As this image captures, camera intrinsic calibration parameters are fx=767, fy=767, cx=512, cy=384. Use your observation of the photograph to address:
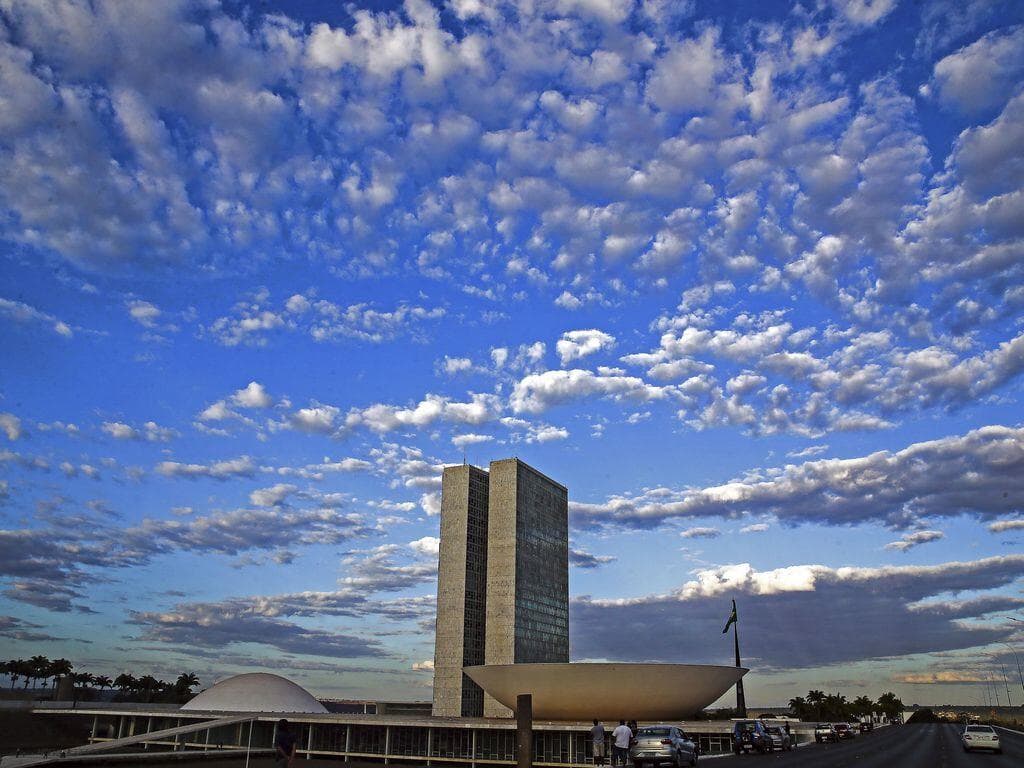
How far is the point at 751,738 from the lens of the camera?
186ft

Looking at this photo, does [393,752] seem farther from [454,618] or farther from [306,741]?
[454,618]

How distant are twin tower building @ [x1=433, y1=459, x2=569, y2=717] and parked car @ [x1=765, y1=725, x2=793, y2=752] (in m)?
87.5

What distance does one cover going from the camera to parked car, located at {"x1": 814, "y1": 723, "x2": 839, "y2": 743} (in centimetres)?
8544

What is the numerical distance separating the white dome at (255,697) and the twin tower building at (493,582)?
28.8m

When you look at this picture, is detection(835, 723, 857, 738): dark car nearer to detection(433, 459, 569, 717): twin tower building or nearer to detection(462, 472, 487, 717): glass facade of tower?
detection(433, 459, 569, 717): twin tower building

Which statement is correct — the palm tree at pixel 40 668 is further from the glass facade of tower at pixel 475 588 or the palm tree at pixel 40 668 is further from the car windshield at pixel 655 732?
the car windshield at pixel 655 732

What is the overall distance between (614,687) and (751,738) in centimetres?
3469

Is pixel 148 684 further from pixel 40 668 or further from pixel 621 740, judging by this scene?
pixel 621 740

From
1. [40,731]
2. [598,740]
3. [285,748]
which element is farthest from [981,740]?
[40,731]

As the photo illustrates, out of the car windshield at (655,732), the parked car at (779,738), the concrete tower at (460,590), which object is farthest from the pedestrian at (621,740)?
the concrete tower at (460,590)

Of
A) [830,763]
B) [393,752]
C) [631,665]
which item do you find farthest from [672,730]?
[393,752]

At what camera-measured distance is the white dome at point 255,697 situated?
116438mm

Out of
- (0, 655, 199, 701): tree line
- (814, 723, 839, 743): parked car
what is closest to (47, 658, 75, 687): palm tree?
(0, 655, 199, 701): tree line

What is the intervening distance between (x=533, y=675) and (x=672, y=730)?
59210 mm
